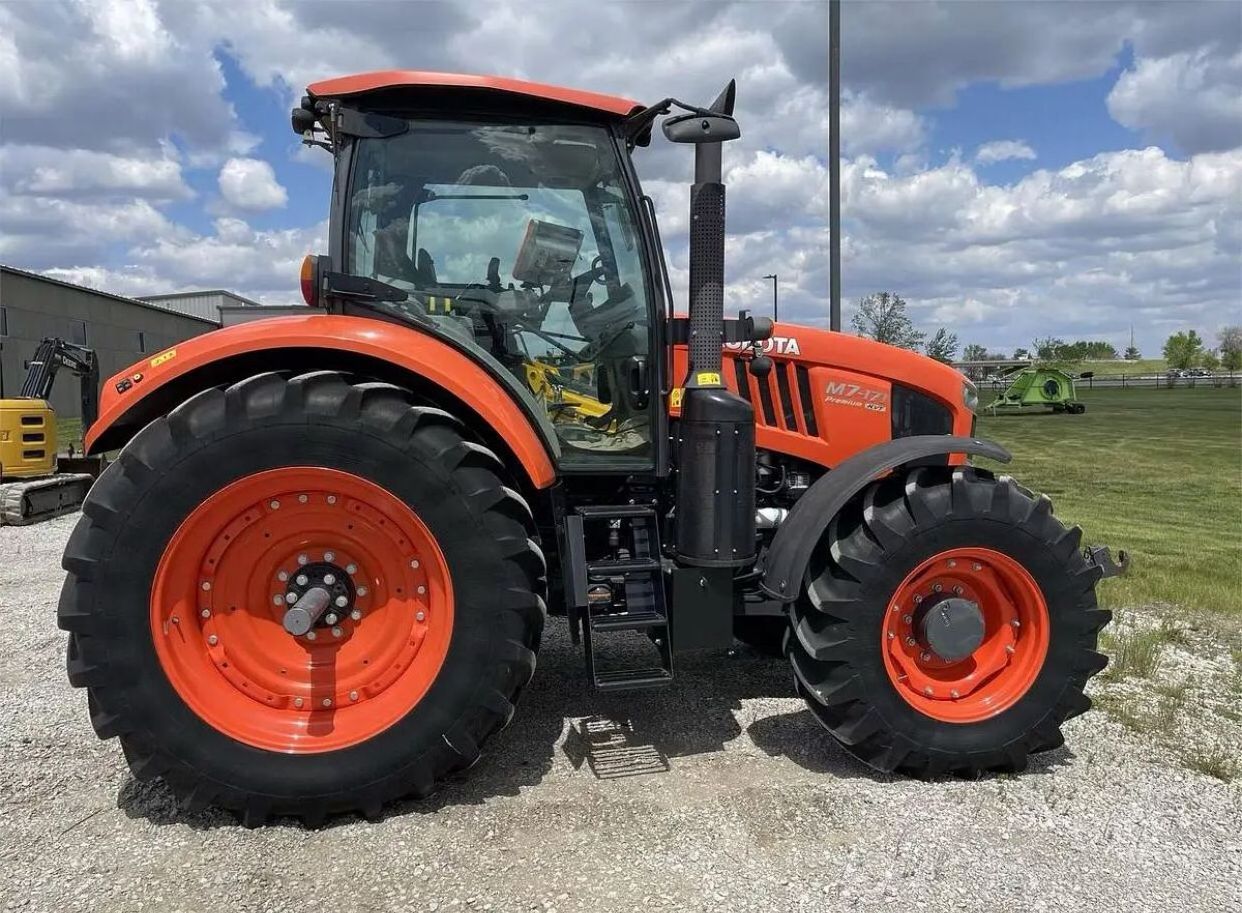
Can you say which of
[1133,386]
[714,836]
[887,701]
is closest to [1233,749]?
[887,701]

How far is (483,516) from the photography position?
296 cm

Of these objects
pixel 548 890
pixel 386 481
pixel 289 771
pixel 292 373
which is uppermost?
pixel 292 373

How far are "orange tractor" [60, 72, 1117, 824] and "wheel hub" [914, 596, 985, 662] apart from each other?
1 centimetres

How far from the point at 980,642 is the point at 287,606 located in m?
2.64

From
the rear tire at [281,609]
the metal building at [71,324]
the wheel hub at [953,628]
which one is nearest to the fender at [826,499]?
the wheel hub at [953,628]

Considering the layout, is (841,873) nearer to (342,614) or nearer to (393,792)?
(393,792)

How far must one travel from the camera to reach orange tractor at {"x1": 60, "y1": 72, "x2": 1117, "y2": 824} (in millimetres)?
2871

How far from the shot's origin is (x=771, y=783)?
3.19 metres

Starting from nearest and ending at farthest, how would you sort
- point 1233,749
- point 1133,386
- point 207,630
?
1. point 207,630
2. point 1233,749
3. point 1133,386

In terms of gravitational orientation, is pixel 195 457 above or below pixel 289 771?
above

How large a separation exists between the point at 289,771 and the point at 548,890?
987 millimetres

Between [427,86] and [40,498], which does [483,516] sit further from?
[40,498]

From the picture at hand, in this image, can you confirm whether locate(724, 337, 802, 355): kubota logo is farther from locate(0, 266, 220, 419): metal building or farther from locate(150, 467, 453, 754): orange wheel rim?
locate(0, 266, 220, 419): metal building

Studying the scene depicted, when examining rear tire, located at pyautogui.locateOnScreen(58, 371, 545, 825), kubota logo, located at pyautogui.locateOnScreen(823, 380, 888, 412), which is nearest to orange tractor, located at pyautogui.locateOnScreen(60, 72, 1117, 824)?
rear tire, located at pyautogui.locateOnScreen(58, 371, 545, 825)
